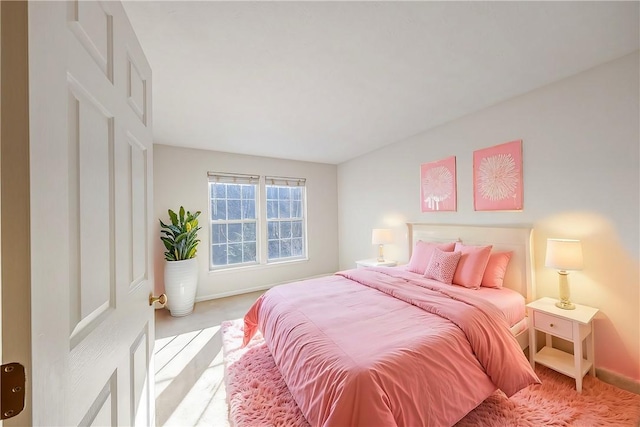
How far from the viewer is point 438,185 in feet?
10.4

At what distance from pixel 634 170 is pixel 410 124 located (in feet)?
6.26

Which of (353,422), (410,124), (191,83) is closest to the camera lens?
(353,422)

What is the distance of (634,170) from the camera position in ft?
6.01

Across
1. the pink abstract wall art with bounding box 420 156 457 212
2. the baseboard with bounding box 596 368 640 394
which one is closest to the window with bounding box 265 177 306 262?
the pink abstract wall art with bounding box 420 156 457 212

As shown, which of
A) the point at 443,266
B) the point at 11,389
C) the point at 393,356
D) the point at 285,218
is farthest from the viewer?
the point at 285,218

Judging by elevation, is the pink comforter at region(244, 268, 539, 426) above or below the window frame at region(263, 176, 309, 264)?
below

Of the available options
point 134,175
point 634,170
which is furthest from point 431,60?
point 134,175

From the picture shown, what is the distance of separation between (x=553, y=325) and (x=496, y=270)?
0.58 metres

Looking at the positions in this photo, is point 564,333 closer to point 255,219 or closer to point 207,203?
point 255,219

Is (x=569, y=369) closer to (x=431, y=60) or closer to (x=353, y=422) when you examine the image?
(x=353, y=422)

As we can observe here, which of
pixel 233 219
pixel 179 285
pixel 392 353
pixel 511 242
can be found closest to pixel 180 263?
pixel 179 285

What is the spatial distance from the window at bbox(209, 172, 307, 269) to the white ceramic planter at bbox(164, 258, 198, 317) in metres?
0.65

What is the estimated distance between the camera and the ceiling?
1421 millimetres

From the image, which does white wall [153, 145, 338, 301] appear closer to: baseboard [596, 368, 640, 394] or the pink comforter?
the pink comforter
